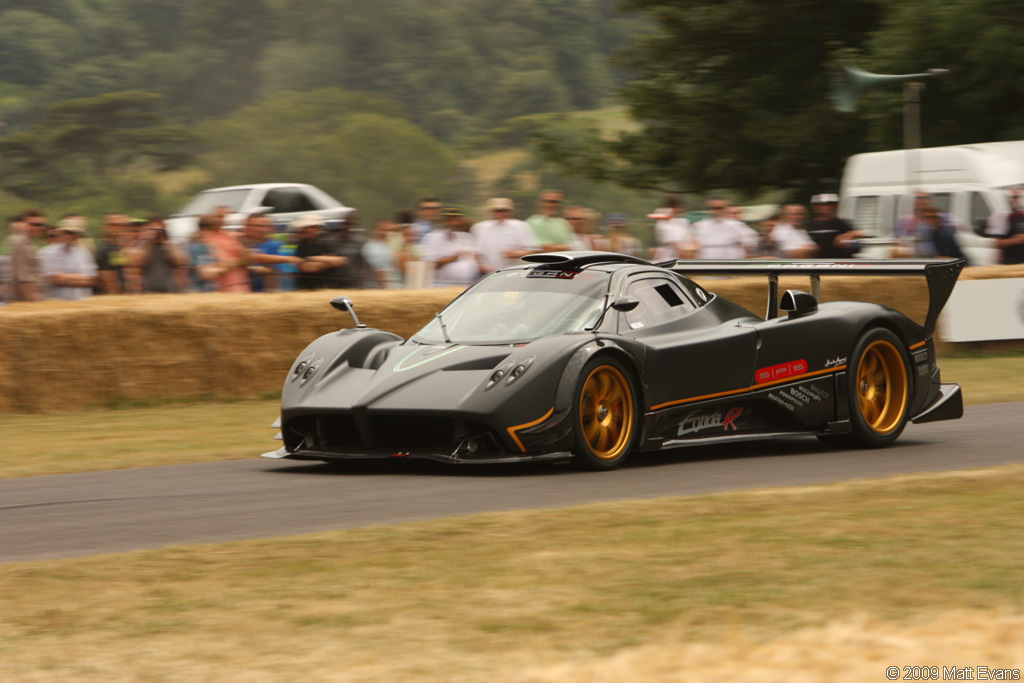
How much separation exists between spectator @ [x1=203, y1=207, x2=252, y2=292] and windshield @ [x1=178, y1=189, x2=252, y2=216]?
8889mm

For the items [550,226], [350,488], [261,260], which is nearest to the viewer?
[350,488]

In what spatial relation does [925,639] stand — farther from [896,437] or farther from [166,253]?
[166,253]

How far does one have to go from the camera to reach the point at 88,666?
420cm

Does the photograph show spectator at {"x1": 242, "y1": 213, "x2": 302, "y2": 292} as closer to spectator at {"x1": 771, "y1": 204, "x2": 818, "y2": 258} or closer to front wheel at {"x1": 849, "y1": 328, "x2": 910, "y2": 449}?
spectator at {"x1": 771, "y1": 204, "x2": 818, "y2": 258}

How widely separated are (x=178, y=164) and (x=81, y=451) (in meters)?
65.5

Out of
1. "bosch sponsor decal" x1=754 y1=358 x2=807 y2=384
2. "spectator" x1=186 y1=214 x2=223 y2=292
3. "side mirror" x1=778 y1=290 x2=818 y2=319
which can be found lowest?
"bosch sponsor decal" x1=754 y1=358 x2=807 y2=384

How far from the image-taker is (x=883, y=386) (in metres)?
10.2

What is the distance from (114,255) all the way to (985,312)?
1052 cm

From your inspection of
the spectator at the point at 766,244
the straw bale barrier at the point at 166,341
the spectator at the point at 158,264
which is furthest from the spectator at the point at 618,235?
the spectator at the point at 158,264

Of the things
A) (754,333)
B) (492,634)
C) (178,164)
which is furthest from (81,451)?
(178,164)

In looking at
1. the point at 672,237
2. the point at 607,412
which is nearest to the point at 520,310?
the point at 607,412

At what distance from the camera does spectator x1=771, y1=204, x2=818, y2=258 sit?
1817 centimetres

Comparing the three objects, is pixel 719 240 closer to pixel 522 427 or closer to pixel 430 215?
pixel 430 215

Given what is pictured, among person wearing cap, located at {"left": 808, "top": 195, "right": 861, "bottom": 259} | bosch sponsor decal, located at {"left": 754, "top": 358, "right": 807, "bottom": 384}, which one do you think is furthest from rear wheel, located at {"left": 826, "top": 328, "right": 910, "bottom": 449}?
person wearing cap, located at {"left": 808, "top": 195, "right": 861, "bottom": 259}
